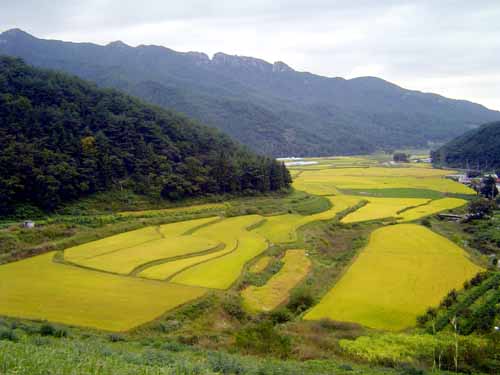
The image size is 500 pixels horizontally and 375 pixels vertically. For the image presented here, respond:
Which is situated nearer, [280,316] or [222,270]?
[280,316]

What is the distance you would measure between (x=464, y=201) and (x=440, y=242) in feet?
81.0

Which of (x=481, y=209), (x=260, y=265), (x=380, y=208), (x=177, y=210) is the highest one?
(x=481, y=209)

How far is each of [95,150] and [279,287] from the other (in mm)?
29929

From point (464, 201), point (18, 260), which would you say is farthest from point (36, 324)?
point (464, 201)

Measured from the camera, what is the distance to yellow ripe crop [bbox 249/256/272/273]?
24936mm

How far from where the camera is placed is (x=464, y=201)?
5253cm

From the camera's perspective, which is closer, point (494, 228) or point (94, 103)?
point (494, 228)

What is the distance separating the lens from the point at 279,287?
74.3 feet

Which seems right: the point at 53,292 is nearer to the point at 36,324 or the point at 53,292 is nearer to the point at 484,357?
the point at 36,324

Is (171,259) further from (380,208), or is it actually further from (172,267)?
(380,208)

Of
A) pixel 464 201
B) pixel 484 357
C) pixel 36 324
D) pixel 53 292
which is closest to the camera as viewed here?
pixel 484 357

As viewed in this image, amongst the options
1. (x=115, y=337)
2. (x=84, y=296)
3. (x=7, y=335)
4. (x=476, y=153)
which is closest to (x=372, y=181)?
(x=476, y=153)

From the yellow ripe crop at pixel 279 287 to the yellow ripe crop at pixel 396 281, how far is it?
2.09 meters

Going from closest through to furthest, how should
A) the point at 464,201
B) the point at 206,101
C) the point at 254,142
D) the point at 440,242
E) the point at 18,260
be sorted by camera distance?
the point at 18,260 < the point at 440,242 < the point at 464,201 < the point at 254,142 < the point at 206,101
